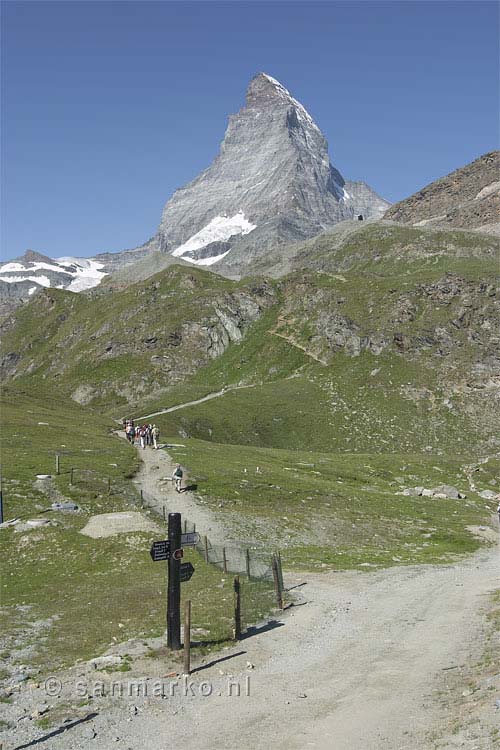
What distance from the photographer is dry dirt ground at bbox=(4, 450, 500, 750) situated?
16.9 m

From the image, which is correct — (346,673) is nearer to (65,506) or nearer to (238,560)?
(238,560)

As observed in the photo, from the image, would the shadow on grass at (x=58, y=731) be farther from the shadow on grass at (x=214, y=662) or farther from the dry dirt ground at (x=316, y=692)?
the shadow on grass at (x=214, y=662)

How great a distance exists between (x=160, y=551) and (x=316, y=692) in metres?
8.28

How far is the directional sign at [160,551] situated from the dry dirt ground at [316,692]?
A: 3510mm

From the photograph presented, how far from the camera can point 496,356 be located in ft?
454

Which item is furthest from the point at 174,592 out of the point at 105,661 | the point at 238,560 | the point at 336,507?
the point at 336,507

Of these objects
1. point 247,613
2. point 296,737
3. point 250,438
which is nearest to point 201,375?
point 250,438

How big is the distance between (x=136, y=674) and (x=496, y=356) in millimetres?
132653

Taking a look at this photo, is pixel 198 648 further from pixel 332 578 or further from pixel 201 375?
pixel 201 375

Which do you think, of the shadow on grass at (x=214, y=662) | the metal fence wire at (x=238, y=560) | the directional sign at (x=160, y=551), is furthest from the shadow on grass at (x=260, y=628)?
the directional sign at (x=160, y=551)

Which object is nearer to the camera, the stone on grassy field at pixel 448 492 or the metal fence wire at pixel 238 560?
the metal fence wire at pixel 238 560

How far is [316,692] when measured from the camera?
66.4ft

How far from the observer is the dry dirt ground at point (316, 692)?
1686 centimetres

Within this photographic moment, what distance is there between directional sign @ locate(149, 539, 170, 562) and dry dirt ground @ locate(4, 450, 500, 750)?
3510 millimetres
